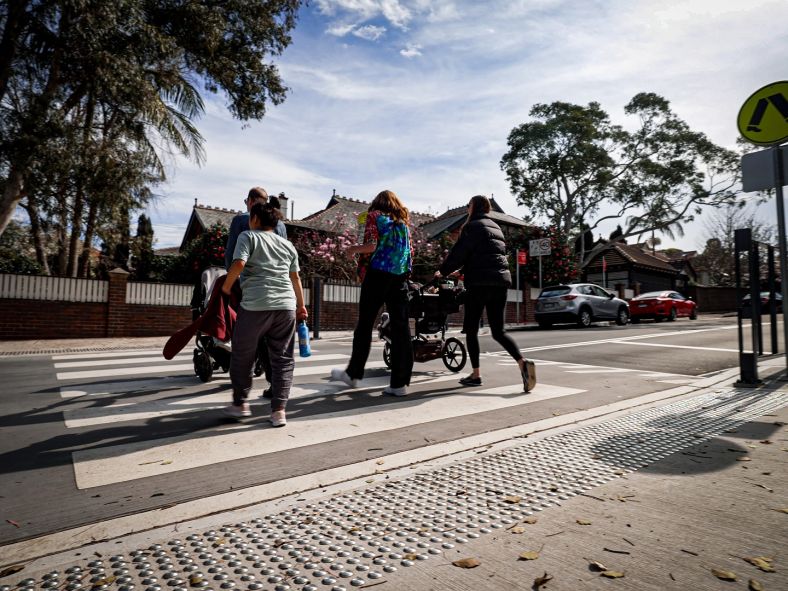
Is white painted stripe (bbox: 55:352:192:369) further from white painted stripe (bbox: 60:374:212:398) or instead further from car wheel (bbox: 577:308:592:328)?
car wheel (bbox: 577:308:592:328)

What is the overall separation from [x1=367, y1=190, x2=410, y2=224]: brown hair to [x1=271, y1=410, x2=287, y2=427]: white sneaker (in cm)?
228

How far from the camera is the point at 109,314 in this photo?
1232 cm

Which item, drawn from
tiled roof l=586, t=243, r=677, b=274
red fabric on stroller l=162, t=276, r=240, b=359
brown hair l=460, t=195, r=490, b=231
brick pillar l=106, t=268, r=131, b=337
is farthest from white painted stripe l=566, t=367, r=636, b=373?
tiled roof l=586, t=243, r=677, b=274

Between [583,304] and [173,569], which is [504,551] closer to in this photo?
[173,569]

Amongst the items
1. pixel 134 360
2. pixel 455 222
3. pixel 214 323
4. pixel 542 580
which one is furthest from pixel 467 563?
pixel 455 222

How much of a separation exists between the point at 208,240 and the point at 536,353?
1349 cm

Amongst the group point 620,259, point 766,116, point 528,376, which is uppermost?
point 620,259

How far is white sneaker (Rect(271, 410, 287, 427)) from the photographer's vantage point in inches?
146

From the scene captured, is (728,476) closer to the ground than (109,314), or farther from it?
closer to the ground

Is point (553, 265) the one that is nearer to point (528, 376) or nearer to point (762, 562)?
point (528, 376)

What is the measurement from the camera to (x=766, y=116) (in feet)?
18.4

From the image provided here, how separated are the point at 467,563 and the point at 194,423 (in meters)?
2.74

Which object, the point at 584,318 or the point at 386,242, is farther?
the point at 584,318

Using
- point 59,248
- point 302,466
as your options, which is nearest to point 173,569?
point 302,466
